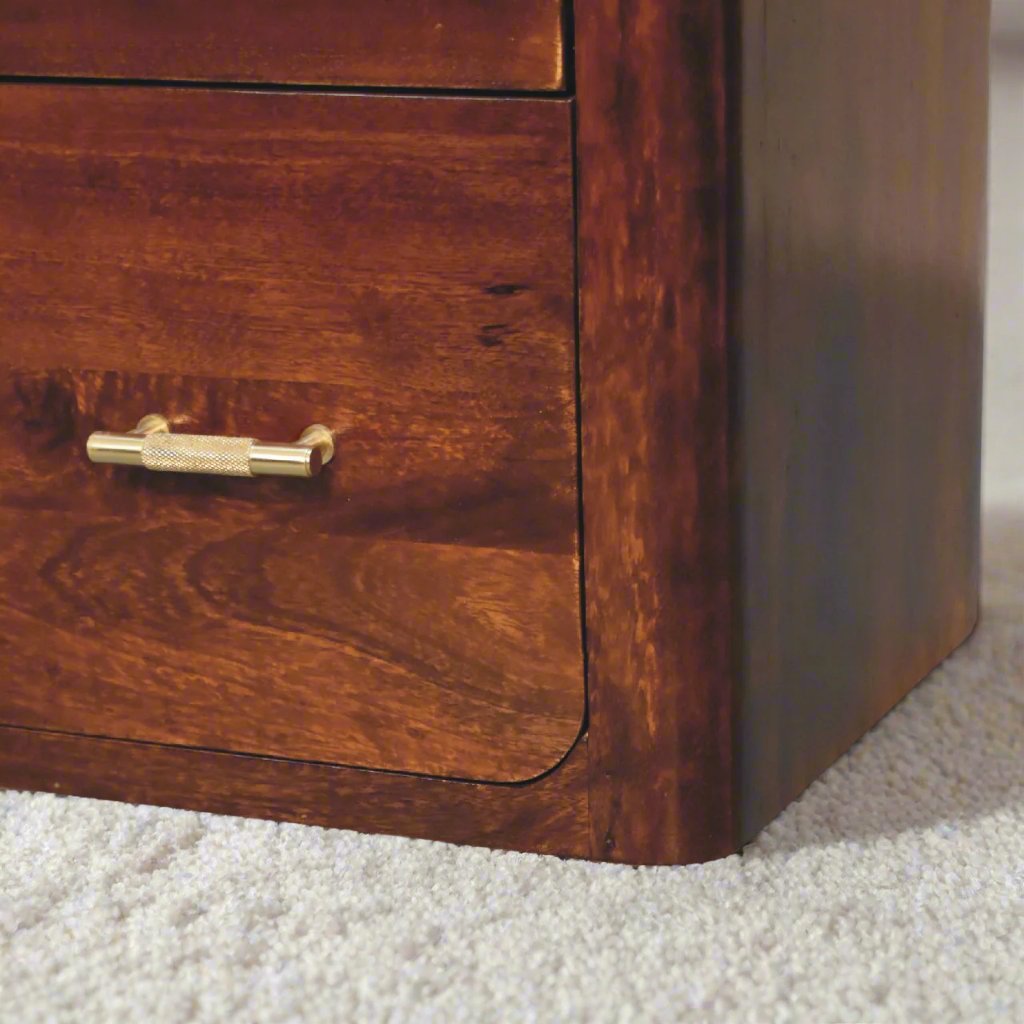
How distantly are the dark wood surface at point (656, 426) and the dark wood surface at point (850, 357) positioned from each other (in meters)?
0.01

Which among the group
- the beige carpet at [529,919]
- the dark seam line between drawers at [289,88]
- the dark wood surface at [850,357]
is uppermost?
the dark seam line between drawers at [289,88]

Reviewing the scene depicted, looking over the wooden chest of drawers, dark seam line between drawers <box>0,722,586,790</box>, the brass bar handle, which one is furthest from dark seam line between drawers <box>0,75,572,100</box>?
dark seam line between drawers <box>0,722,586,790</box>

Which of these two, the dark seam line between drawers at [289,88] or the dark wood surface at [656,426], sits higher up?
the dark seam line between drawers at [289,88]

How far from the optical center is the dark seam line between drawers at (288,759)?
2.15 feet

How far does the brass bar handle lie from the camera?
0.63m

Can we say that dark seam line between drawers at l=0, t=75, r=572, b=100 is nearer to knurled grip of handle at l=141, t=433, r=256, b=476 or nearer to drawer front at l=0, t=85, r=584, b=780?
drawer front at l=0, t=85, r=584, b=780

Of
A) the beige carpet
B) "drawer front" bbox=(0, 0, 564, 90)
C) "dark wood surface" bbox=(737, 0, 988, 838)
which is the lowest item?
the beige carpet

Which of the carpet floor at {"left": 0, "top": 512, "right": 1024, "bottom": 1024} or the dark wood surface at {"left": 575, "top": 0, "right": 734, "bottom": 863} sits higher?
the dark wood surface at {"left": 575, "top": 0, "right": 734, "bottom": 863}

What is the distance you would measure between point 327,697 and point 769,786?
0.60ft

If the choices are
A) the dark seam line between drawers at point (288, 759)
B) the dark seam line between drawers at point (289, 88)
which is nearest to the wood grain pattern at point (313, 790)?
the dark seam line between drawers at point (288, 759)

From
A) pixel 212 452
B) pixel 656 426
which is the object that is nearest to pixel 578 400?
pixel 656 426

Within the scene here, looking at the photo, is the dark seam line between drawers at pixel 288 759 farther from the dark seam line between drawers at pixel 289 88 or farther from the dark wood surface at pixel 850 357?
the dark seam line between drawers at pixel 289 88

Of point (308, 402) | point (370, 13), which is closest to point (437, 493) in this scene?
point (308, 402)

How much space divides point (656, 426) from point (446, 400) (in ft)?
0.27
